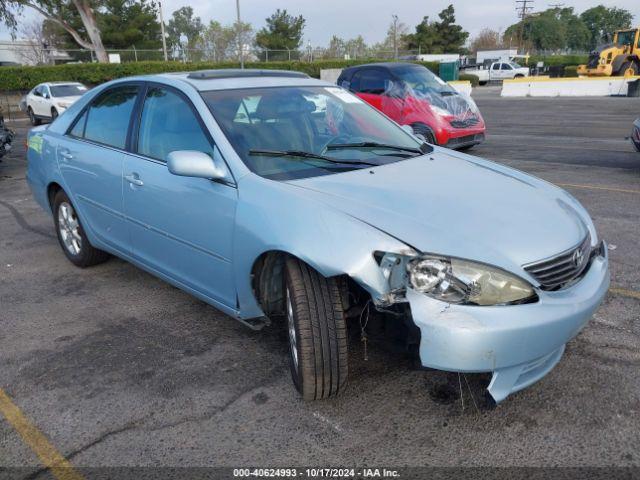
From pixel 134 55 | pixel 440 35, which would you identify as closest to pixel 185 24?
pixel 440 35

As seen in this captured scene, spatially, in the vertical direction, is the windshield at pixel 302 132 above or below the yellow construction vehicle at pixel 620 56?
below

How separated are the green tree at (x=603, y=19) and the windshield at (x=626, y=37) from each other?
91.6 metres

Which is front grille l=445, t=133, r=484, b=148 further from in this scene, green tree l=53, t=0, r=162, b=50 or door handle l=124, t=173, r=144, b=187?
green tree l=53, t=0, r=162, b=50

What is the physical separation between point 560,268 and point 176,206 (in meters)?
2.15

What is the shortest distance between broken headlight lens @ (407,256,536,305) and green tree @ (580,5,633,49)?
12808cm

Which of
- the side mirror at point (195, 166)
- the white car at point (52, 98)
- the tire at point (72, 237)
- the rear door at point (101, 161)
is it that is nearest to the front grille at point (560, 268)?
the side mirror at point (195, 166)

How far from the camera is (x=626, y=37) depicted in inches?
1267

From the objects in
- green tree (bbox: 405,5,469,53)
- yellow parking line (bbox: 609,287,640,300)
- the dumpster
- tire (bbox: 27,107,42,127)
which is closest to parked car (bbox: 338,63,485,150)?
yellow parking line (bbox: 609,287,640,300)

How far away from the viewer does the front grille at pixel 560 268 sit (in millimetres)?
2504

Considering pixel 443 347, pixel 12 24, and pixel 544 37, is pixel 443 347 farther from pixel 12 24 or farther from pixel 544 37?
pixel 544 37

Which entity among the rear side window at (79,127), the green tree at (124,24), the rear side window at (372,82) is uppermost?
the green tree at (124,24)

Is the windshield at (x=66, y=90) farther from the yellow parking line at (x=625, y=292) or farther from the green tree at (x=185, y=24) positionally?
the green tree at (x=185, y=24)

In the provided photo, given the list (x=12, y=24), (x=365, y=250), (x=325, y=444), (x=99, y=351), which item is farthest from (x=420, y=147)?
(x=12, y=24)

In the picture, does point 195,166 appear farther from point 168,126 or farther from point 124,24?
point 124,24
